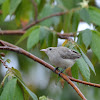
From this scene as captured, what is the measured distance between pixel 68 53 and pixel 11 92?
800 millimetres

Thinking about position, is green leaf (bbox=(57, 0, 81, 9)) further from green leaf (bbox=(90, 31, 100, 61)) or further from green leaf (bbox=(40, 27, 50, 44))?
green leaf (bbox=(90, 31, 100, 61))

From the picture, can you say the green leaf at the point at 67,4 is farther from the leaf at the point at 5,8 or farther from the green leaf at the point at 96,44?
the green leaf at the point at 96,44

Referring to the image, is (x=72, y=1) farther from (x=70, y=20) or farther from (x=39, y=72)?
(x=39, y=72)

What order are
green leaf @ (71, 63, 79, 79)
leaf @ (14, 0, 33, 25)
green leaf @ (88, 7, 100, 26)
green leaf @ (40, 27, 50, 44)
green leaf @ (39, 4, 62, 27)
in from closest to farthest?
1. green leaf @ (71, 63, 79, 79)
2. green leaf @ (40, 27, 50, 44)
3. green leaf @ (88, 7, 100, 26)
4. green leaf @ (39, 4, 62, 27)
5. leaf @ (14, 0, 33, 25)

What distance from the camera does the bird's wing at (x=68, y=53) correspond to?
90.4 inches

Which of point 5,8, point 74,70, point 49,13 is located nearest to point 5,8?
point 5,8

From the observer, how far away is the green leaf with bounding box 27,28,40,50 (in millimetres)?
2707

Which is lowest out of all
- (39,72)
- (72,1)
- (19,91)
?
(39,72)

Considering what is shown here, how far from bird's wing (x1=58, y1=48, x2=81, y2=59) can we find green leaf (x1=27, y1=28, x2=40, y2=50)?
352 millimetres

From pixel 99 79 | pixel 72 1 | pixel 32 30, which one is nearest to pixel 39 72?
pixel 99 79

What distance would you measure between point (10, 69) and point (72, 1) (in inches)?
84.4

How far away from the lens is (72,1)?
151 inches

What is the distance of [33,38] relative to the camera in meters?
2.75

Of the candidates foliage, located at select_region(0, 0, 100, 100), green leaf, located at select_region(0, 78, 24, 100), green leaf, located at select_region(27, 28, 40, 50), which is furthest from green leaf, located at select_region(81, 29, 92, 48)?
green leaf, located at select_region(0, 78, 24, 100)
